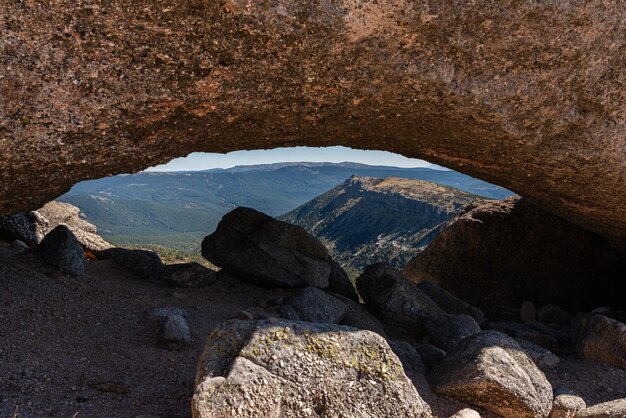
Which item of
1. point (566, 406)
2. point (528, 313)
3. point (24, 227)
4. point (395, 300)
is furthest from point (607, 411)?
point (24, 227)

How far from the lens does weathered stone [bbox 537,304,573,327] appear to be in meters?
21.7

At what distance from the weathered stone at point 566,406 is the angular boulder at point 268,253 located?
9.48 meters

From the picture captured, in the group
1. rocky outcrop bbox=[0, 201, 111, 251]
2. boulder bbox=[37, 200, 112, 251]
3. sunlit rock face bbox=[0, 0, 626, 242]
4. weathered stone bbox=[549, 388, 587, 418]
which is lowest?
boulder bbox=[37, 200, 112, 251]

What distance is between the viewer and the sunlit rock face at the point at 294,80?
875 cm

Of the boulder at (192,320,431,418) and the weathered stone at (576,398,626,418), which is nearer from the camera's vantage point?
the boulder at (192,320,431,418)

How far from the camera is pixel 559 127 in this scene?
12.8 metres

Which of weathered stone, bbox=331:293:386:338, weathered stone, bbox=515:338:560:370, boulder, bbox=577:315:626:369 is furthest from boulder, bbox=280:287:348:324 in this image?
boulder, bbox=577:315:626:369

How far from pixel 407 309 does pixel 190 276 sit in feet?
27.7

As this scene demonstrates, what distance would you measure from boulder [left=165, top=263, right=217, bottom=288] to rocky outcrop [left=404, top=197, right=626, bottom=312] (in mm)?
14809

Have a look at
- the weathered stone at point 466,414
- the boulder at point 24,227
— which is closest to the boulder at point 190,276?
the boulder at point 24,227

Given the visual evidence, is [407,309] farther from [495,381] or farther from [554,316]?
[554,316]

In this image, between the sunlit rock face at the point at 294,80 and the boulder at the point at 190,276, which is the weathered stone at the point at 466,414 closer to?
the sunlit rock face at the point at 294,80

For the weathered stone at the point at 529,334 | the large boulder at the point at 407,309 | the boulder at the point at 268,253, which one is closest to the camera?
the large boulder at the point at 407,309

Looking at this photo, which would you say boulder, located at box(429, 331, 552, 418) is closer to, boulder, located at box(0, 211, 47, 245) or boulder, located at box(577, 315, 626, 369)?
boulder, located at box(577, 315, 626, 369)
